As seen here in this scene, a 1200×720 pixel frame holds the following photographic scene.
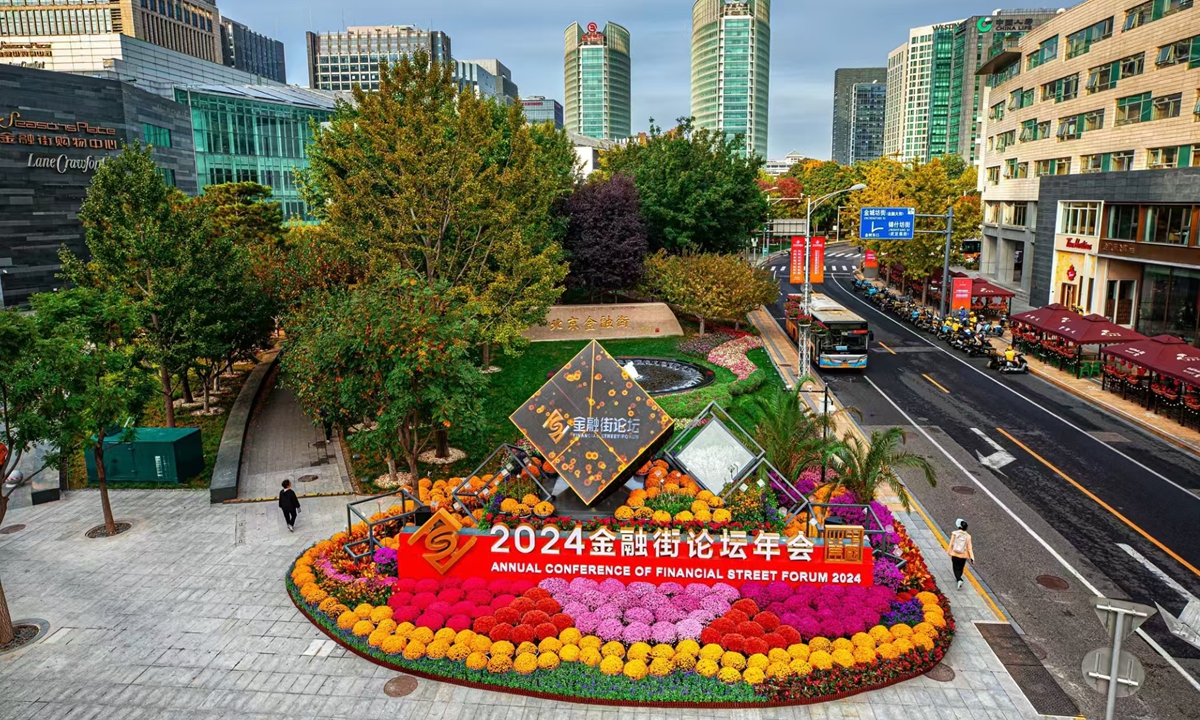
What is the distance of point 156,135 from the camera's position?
54531mm

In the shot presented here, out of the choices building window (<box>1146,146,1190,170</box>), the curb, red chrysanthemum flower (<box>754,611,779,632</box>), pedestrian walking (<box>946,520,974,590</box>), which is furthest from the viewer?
building window (<box>1146,146,1190,170</box>)

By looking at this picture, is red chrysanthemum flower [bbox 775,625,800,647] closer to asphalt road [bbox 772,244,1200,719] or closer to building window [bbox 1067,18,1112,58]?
asphalt road [bbox 772,244,1200,719]

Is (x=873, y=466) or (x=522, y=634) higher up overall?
(x=873, y=466)

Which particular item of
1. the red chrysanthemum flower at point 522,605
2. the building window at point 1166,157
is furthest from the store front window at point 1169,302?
the red chrysanthemum flower at point 522,605

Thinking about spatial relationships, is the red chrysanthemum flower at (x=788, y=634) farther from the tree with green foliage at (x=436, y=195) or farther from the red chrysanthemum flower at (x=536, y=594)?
the tree with green foliage at (x=436, y=195)

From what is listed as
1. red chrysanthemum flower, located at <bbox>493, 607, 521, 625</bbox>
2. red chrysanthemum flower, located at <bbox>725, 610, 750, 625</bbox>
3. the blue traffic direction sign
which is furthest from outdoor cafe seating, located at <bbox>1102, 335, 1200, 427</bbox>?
red chrysanthemum flower, located at <bbox>493, 607, 521, 625</bbox>

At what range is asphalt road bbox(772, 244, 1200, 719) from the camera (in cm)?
1516

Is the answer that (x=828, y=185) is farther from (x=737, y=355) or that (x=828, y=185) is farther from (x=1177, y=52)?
(x=737, y=355)

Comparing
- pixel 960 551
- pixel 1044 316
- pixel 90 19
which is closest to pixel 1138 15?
pixel 1044 316

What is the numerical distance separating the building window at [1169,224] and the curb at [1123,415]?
38.1 ft

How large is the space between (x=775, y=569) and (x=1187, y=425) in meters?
22.4

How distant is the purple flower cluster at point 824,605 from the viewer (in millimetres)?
14766

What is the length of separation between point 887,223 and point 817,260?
13.6 meters

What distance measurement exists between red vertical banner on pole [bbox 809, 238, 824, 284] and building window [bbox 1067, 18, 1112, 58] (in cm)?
2845
